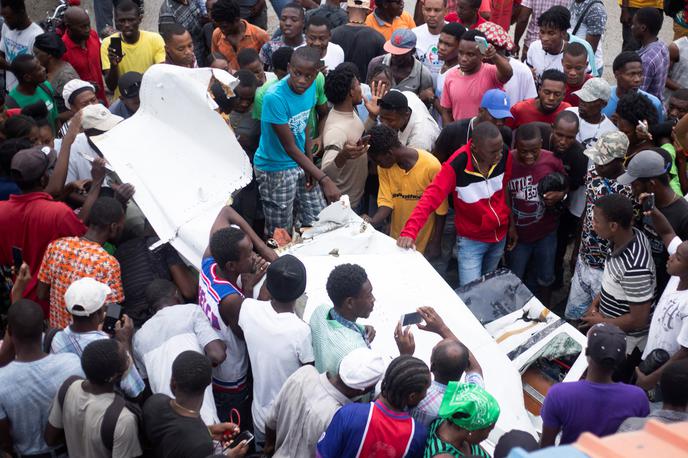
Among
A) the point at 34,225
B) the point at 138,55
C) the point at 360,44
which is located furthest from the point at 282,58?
the point at 34,225

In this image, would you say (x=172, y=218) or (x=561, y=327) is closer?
(x=561, y=327)

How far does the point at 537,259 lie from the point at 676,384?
2.55 metres

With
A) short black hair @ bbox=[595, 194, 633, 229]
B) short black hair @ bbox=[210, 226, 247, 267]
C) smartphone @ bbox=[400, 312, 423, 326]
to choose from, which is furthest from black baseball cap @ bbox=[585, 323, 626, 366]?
short black hair @ bbox=[210, 226, 247, 267]

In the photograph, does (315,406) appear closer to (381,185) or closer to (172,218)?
(172,218)

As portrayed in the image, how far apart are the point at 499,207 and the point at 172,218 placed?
226 centimetres

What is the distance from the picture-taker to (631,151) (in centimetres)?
586

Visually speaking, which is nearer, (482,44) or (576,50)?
(482,44)

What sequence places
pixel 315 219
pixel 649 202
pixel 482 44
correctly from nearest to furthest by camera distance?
pixel 649 202 < pixel 315 219 < pixel 482 44

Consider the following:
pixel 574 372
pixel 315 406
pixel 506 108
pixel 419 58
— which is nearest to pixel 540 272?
pixel 506 108

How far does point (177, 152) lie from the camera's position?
18.6 feet

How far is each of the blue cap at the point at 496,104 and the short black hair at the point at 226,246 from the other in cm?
238

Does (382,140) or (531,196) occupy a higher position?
(382,140)

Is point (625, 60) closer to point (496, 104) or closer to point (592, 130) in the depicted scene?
point (592, 130)

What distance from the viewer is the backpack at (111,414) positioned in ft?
12.5
